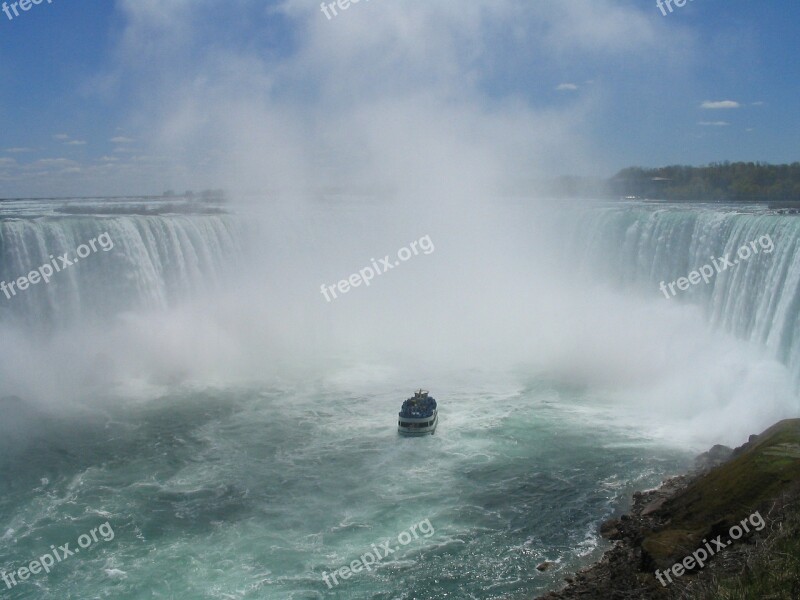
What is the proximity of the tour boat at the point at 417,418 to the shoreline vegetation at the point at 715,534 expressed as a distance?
5.37 metres

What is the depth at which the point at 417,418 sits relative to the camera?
55.8 feet

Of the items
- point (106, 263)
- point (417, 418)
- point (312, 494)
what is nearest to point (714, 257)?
point (417, 418)

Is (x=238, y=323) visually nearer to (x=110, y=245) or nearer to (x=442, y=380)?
(x=110, y=245)

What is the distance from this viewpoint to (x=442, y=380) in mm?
22391

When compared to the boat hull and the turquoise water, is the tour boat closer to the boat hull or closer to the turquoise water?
the boat hull

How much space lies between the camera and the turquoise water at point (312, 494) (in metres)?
11.4

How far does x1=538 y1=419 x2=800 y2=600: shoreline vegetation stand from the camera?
309 inches

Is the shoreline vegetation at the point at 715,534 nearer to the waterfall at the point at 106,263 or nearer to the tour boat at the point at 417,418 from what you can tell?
the tour boat at the point at 417,418

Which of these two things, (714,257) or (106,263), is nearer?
(714,257)

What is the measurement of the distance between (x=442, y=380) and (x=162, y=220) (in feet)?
41.8

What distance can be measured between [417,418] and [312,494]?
3673 mm

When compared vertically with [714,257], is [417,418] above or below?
below

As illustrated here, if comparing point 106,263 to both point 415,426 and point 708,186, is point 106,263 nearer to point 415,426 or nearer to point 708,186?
point 415,426

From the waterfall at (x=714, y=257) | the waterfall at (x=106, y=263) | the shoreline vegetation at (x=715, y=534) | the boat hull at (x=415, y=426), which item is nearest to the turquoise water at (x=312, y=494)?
the boat hull at (x=415, y=426)
